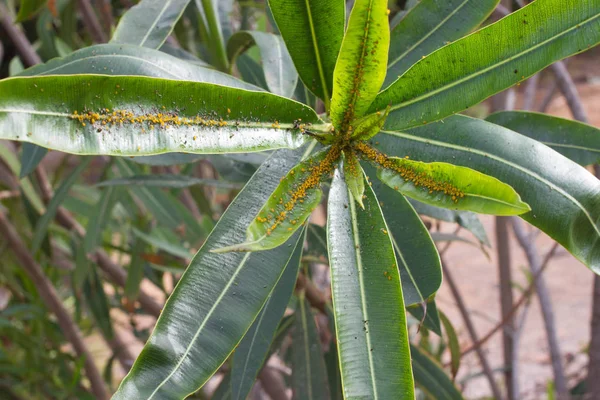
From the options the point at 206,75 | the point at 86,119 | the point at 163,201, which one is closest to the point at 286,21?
the point at 206,75

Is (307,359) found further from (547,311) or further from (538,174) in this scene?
(547,311)

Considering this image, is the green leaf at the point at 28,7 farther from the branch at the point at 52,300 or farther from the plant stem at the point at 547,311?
the plant stem at the point at 547,311

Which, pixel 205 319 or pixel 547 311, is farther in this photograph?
pixel 547 311

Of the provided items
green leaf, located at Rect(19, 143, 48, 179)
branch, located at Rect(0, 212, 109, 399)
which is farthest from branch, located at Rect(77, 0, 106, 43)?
green leaf, located at Rect(19, 143, 48, 179)

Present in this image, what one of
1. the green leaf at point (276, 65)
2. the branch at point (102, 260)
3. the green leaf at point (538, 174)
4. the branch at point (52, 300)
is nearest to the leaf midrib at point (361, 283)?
the green leaf at point (538, 174)

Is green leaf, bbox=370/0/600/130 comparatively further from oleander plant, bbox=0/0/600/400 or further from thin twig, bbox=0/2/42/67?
thin twig, bbox=0/2/42/67

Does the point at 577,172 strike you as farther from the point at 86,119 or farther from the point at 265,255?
the point at 86,119

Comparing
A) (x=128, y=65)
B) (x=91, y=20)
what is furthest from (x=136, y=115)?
(x=91, y=20)
